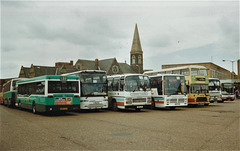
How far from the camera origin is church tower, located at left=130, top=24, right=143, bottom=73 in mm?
112700

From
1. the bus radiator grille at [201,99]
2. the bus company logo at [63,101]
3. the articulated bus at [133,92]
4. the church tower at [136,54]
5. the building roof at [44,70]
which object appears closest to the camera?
the bus company logo at [63,101]

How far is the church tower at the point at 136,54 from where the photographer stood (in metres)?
113

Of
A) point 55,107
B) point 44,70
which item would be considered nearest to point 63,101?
point 55,107

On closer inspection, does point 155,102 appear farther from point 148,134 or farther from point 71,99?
point 148,134

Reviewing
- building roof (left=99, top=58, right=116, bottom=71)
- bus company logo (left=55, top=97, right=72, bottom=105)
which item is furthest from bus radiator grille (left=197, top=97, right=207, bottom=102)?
building roof (left=99, top=58, right=116, bottom=71)

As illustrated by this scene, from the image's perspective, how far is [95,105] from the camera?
20.6m

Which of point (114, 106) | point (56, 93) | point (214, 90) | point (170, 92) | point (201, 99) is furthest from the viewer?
point (214, 90)

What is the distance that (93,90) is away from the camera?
68.1 feet

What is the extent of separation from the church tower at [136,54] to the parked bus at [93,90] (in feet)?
301

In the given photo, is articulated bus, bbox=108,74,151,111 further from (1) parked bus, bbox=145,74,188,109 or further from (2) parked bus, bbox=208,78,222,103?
(2) parked bus, bbox=208,78,222,103

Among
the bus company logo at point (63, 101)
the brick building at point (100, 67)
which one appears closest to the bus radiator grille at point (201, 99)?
the bus company logo at point (63, 101)

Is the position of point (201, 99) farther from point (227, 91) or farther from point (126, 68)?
point (126, 68)

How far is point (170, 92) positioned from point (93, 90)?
254 inches

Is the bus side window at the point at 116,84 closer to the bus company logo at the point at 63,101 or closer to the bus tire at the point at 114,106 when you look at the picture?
the bus tire at the point at 114,106
